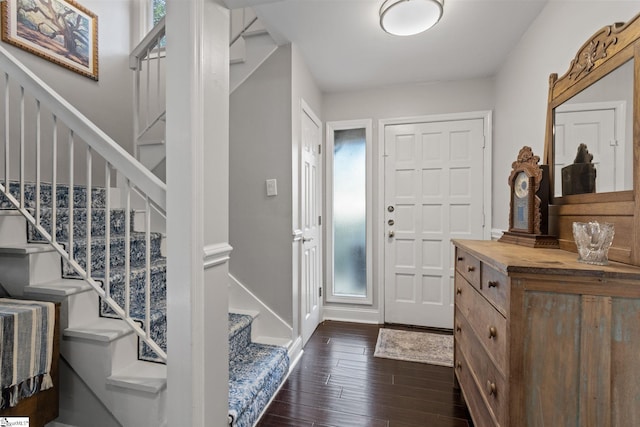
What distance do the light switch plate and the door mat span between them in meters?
1.59

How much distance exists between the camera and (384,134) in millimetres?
3156

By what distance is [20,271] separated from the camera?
59.0 inches

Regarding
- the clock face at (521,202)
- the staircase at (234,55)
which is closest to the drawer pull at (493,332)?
the clock face at (521,202)

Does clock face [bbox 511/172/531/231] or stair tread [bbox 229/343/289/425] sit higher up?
clock face [bbox 511/172/531/231]

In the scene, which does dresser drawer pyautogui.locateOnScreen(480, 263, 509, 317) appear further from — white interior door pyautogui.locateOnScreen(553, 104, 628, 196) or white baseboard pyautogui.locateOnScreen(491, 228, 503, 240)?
white baseboard pyautogui.locateOnScreen(491, 228, 503, 240)

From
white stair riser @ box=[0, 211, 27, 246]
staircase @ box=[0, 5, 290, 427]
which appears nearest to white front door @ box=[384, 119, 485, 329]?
staircase @ box=[0, 5, 290, 427]

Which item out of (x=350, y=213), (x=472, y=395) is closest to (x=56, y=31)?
(x=350, y=213)

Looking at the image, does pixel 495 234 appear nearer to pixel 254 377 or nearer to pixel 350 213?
pixel 350 213

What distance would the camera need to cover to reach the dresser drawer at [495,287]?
3.55 feet

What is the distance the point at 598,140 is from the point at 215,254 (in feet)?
5.79

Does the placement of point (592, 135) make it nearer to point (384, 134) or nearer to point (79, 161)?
point (384, 134)

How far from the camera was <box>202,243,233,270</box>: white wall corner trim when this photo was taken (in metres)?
1.23

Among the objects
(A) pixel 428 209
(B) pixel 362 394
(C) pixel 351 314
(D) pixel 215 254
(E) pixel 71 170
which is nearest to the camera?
(D) pixel 215 254

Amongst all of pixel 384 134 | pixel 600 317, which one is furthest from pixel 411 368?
pixel 384 134
